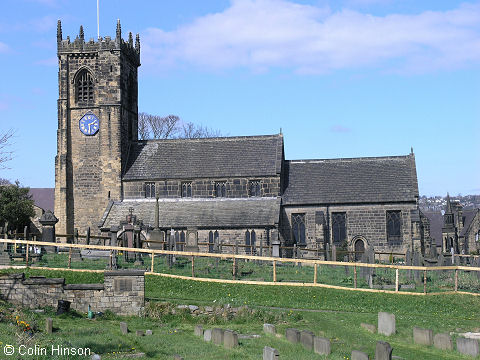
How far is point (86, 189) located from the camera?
4959cm

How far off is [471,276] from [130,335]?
18.2 m

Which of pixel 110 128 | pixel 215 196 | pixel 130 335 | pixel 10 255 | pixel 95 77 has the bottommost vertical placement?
pixel 130 335

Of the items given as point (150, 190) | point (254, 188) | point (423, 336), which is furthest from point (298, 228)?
point (423, 336)

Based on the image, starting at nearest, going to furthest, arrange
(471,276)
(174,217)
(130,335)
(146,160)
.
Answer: (130,335) < (471,276) < (174,217) < (146,160)

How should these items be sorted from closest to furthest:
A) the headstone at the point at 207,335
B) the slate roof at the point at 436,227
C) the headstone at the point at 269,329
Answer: the headstone at the point at 207,335, the headstone at the point at 269,329, the slate roof at the point at 436,227

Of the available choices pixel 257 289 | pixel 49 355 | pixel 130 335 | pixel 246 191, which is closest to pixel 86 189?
pixel 246 191

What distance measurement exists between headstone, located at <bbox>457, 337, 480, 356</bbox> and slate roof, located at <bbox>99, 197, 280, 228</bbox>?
2877cm

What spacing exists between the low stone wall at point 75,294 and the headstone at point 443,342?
31.1 ft

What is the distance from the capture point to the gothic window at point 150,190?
164 feet

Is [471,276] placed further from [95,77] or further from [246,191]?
[95,77]

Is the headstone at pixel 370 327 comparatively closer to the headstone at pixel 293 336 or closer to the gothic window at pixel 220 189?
the headstone at pixel 293 336

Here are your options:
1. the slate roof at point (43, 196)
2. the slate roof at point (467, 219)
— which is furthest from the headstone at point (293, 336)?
the slate roof at point (467, 219)

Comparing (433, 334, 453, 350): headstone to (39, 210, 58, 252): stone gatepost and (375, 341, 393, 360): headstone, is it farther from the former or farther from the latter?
(39, 210, 58, 252): stone gatepost

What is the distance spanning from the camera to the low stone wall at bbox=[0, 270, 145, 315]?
22594 millimetres
